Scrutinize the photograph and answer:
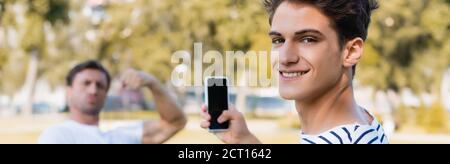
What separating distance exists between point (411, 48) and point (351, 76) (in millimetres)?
24261

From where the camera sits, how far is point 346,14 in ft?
5.75

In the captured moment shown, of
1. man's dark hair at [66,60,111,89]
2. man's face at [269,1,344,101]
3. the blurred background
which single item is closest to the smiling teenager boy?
man's face at [269,1,344,101]

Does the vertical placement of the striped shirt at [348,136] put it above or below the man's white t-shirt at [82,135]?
below

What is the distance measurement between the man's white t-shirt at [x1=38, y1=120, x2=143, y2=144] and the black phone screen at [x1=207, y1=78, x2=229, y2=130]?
2.12 meters

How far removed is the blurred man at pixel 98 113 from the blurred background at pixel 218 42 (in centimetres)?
1533

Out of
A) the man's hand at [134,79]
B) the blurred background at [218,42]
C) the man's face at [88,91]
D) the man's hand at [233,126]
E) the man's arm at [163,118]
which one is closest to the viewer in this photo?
the man's hand at [233,126]

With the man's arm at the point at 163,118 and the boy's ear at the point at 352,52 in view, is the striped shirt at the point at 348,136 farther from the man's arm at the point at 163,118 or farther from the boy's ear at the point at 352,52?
the man's arm at the point at 163,118

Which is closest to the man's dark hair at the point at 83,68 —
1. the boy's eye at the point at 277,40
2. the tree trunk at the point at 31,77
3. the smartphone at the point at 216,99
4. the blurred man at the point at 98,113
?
the blurred man at the point at 98,113

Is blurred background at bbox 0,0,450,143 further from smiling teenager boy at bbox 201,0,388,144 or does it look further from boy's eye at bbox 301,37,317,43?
boy's eye at bbox 301,37,317,43

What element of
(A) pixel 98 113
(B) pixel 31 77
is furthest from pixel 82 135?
(B) pixel 31 77

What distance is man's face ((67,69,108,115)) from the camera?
4.27m

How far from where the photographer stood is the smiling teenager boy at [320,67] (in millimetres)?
1695

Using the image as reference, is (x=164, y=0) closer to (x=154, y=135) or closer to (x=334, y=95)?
(x=154, y=135)
